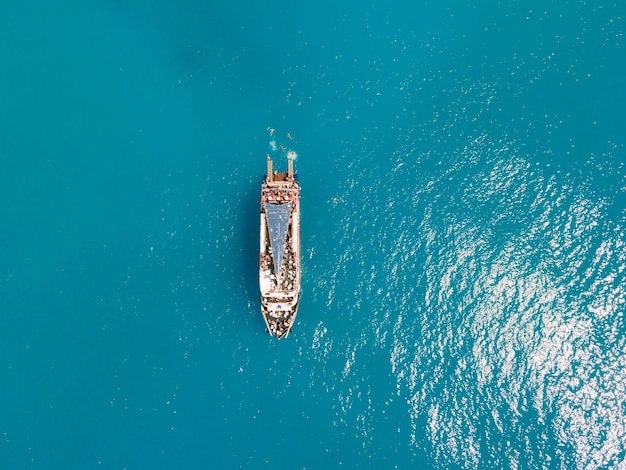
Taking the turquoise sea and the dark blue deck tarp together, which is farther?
the dark blue deck tarp

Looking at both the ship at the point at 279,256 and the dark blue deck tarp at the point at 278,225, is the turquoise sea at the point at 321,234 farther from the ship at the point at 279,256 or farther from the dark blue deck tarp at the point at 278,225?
the dark blue deck tarp at the point at 278,225

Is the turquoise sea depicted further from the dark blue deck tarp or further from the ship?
the dark blue deck tarp

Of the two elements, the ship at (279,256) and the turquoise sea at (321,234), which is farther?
the ship at (279,256)

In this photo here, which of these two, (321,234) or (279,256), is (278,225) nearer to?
(279,256)

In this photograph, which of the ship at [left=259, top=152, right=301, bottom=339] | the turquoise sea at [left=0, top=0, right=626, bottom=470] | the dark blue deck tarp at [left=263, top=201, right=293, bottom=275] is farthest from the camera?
the dark blue deck tarp at [left=263, top=201, right=293, bottom=275]

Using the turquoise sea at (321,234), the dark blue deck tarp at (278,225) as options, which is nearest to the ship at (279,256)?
the dark blue deck tarp at (278,225)

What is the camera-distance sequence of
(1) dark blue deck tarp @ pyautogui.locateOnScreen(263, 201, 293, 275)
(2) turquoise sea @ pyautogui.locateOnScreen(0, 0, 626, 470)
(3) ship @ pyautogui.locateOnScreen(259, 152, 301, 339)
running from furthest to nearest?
1. (1) dark blue deck tarp @ pyautogui.locateOnScreen(263, 201, 293, 275)
2. (3) ship @ pyautogui.locateOnScreen(259, 152, 301, 339)
3. (2) turquoise sea @ pyautogui.locateOnScreen(0, 0, 626, 470)

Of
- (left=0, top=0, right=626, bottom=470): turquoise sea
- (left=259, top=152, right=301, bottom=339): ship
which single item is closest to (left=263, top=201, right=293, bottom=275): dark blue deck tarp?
(left=259, top=152, right=301, bottom=339): ship
